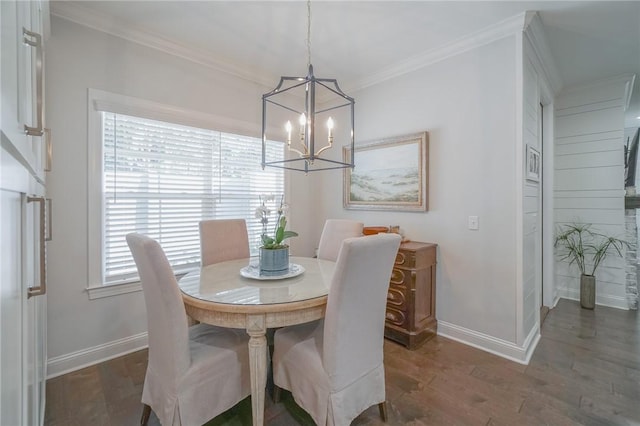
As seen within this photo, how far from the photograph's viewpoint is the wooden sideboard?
258 cm

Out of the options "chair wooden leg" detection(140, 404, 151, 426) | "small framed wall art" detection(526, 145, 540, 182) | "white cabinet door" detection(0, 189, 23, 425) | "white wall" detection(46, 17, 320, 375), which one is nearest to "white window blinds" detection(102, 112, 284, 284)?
"white wall" detection(46, 17, 320, 375)

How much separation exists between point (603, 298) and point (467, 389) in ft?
9.81

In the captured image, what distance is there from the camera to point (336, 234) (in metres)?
2.66

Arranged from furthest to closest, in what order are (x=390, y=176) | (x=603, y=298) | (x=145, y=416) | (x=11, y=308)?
(x=603, y=298)
(x=390, y=176)
(x=145, y=416)
(x=11, y=308)

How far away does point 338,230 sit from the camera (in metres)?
2.65

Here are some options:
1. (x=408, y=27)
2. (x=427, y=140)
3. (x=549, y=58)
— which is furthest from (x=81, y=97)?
(x=549, y=58)

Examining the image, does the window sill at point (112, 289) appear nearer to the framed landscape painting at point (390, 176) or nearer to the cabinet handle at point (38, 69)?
the cabinet handle at point (38, 69)

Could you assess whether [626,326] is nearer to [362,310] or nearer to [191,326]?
[362,310]

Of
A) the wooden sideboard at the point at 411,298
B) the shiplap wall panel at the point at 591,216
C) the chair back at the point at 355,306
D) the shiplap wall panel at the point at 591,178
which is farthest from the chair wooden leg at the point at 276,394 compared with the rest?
the shiplap wall panel at the point at 591,178

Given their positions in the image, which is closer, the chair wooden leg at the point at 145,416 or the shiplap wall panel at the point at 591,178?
the chair wooden leg at the point at 145,416

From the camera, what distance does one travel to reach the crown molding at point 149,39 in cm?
218

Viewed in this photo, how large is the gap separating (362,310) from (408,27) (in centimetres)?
237

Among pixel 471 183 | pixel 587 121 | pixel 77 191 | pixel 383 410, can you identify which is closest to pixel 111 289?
pixel 77 191

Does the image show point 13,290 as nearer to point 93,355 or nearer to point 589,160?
point 93,355
